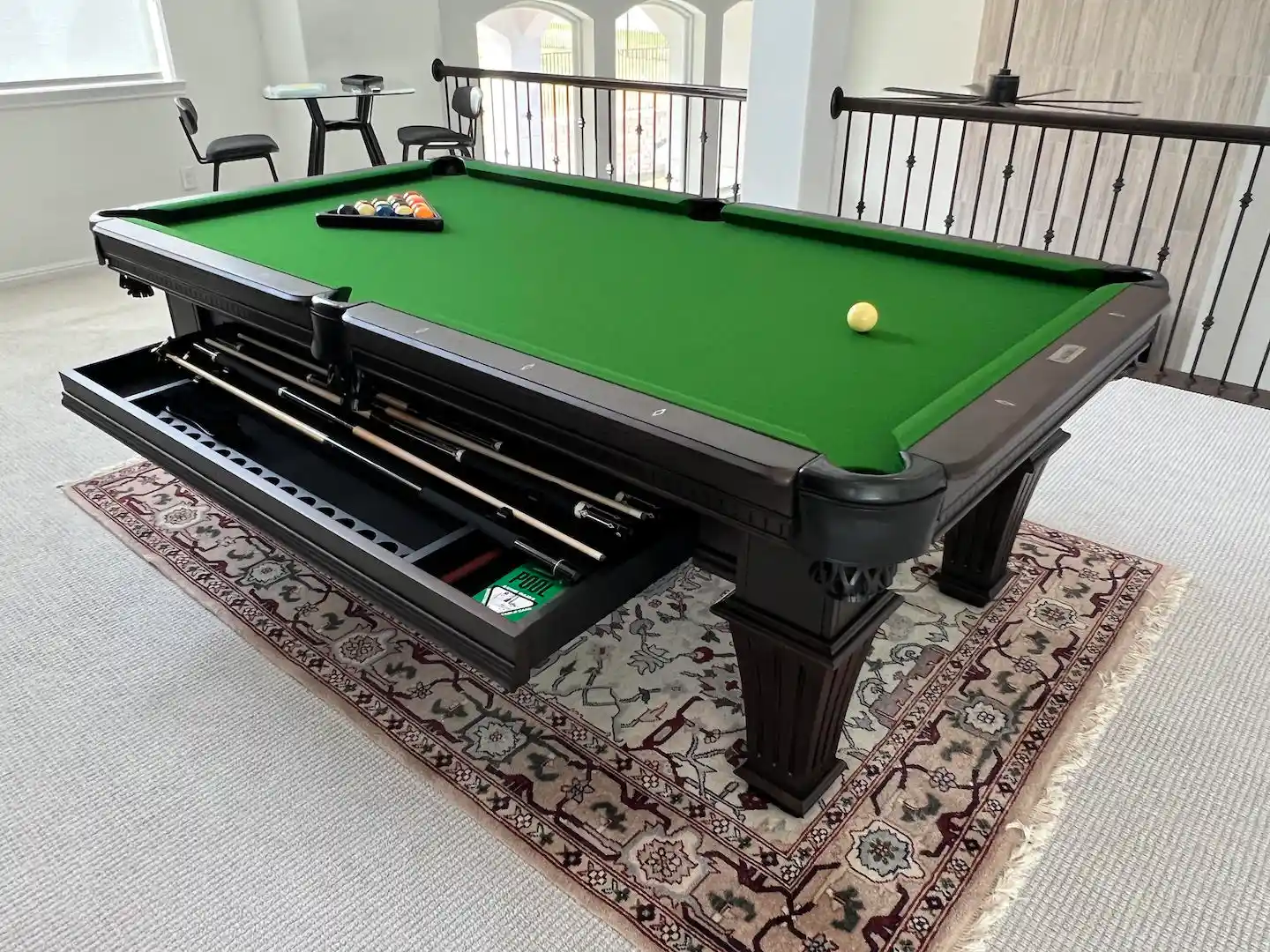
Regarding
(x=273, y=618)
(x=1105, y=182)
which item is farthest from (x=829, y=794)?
(x=1105, y=182)

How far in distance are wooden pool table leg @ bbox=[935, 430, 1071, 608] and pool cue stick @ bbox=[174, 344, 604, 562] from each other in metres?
0.99

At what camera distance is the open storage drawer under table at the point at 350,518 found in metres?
1.42

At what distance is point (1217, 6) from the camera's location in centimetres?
490

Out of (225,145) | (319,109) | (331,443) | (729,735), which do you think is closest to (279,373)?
(331,443)

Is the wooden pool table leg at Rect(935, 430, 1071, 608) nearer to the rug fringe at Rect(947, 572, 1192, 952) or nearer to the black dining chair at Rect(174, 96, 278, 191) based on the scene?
the rug fringe at Rect(947, 572, 1192, 952)

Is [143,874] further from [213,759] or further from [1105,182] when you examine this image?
[1105,182]

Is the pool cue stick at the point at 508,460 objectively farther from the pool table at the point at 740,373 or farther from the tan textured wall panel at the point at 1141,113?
the tan textured wall panel at the point at 1141,113

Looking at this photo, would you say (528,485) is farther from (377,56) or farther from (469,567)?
(377,56)

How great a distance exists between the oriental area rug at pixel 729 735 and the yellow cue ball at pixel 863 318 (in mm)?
796

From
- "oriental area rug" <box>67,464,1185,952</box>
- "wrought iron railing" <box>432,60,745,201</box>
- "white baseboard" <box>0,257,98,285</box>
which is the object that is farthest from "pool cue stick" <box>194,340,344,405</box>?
"wrought iron railing" <box>432,60,745,201</box>

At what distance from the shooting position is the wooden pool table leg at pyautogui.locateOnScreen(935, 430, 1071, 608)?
81.1 inches

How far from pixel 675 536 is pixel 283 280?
103 cm

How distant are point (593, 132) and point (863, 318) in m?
6.74

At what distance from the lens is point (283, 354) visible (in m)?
2.33
